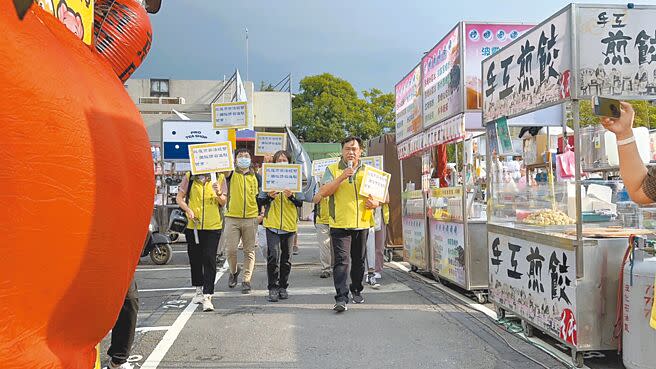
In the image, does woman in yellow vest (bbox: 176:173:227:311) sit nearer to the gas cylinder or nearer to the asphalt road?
the asphalt road

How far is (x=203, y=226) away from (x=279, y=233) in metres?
1.07

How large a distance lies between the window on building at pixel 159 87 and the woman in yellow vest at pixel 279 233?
23.9 meters

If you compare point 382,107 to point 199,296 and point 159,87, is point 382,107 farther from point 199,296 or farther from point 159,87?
point 199,296

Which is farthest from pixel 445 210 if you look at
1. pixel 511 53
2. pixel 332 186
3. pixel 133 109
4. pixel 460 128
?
pixel 133 109

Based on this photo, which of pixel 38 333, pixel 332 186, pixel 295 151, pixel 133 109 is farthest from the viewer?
pixel 295 151

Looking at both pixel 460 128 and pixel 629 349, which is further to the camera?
pixel 460 128

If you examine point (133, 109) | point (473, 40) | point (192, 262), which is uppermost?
point (473, 40)

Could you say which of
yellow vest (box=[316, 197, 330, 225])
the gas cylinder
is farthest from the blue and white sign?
the gas cylinder

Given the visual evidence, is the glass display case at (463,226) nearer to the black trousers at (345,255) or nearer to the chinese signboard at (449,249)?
the chinese signboard at (449,249)

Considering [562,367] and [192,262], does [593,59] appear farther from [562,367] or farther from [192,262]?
[192,262]

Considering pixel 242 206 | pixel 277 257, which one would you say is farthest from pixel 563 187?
pixel 242 206

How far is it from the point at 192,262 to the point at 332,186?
1.85m

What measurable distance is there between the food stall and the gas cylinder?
10.1 inches

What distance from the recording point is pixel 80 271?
1.59 m
